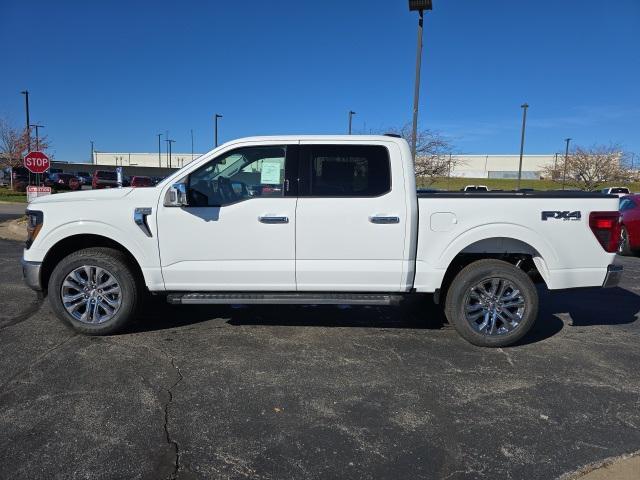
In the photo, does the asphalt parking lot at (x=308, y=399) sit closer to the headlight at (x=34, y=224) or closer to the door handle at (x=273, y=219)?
the headlight at (x=34, y=224)

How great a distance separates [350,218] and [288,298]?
0.97 meters

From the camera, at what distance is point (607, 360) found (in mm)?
4566

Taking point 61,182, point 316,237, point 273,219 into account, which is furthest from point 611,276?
point 61,182

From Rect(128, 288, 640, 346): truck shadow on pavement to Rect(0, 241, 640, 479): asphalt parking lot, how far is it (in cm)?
5

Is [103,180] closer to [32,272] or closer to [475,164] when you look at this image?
[32,272]

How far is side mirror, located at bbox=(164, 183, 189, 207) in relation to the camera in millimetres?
4605

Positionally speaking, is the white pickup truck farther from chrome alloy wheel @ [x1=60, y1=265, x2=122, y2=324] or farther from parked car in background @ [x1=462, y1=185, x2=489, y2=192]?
parked car in background @ [x1=462, y1=185, x2=489, y2=192]

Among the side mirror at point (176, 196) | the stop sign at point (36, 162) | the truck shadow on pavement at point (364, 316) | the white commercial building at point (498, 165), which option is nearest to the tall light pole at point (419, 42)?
the truck shadow on pavement at point (364, 316)

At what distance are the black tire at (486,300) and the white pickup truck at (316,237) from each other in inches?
0.5

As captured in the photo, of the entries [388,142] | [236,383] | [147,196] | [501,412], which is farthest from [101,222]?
[501,412]

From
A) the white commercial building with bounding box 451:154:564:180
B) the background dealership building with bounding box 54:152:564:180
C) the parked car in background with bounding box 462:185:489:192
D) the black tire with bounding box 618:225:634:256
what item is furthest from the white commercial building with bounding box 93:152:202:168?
the black tire with bounding box 618:225:634:256

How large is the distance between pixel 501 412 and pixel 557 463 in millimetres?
635

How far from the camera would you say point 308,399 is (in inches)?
144

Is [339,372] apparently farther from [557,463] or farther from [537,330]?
[537,330]
